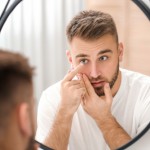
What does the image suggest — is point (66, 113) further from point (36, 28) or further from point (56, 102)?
point (36, 28)

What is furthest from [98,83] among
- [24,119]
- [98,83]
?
[24,119]

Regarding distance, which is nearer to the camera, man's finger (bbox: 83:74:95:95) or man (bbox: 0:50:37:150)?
man (bbox: 0:50:37:150)

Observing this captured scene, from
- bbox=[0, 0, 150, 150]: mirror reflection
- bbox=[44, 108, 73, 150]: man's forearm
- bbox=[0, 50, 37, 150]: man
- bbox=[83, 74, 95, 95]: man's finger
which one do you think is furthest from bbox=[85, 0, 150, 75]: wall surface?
bbox=[0, 50, 37, 150]: man

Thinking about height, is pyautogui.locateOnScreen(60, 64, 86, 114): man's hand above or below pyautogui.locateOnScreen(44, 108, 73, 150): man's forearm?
above

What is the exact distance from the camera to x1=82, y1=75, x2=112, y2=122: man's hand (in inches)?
31.6

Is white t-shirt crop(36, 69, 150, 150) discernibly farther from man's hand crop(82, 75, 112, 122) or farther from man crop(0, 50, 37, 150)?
man crop(0, 50, 37, 150)

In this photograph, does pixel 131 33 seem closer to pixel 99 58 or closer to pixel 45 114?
pixel 99 58

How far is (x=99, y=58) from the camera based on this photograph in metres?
0.79

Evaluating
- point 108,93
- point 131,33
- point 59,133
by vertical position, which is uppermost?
point 131,33

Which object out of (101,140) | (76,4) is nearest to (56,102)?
(101,140)

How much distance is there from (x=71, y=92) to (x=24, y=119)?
0.41 m

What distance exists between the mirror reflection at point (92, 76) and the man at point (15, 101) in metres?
0.38

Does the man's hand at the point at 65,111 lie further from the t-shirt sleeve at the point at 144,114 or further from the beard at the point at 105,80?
the t-shirt sleeve at the point at 144,114

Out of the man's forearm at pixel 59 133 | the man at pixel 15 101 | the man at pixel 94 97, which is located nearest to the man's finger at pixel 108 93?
the man at pixel 94 97
